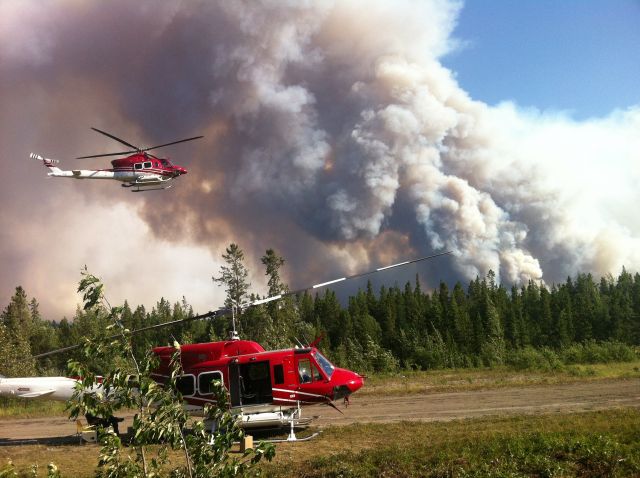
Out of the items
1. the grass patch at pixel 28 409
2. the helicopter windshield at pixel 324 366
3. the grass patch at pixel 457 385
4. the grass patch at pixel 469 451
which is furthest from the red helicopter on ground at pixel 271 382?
the grass patch at pixel 28 409

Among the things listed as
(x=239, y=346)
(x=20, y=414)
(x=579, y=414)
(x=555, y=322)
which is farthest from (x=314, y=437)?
(x=555, y=322)

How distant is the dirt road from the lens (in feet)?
69.1

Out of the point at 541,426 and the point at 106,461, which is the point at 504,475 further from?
the point at 106,461

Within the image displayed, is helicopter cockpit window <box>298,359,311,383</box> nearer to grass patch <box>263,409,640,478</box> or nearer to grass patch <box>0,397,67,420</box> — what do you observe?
grass patch <box>263,409,640,478</box>

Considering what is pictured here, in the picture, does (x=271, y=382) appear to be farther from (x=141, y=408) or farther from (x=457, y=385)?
(x=457, y=385)

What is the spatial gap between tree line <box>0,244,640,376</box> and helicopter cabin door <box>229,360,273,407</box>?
2962 cm

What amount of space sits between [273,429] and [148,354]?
15038 millimetres

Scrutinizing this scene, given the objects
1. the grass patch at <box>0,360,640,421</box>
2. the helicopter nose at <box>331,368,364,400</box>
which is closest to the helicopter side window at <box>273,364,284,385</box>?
the helicopter nose at <box>331,368,364,400</box>

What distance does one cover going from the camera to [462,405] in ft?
77.1

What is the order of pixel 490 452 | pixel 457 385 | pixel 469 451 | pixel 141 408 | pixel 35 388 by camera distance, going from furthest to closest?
pixel 457 385 < pixel 35 388 < pixel 469 451 < pixel 490 452 < pixel 141 408

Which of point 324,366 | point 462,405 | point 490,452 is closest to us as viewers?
point 490,452

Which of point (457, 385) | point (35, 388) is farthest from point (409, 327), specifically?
point (35, 388)

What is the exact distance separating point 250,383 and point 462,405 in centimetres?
1063

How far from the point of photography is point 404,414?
22031mm
